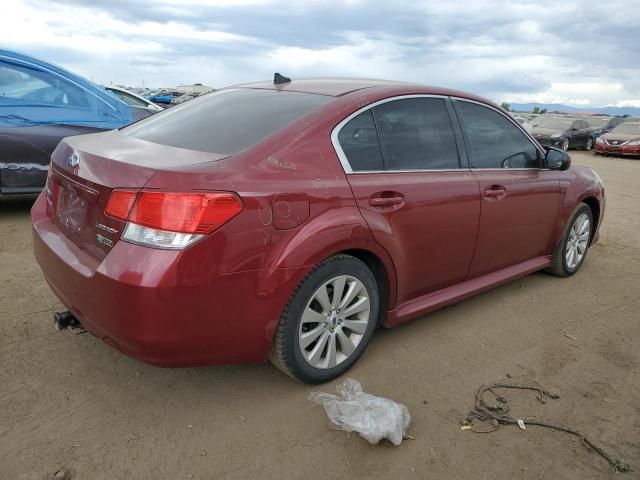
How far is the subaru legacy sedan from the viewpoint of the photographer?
7.60 feet

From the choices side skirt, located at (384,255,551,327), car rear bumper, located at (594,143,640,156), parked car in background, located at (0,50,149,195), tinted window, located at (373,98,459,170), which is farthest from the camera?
car rear bumper, located at (594,143,640,156)

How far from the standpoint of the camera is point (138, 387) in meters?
2.87

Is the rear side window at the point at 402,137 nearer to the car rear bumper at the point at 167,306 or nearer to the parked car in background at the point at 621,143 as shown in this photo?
the car rear bumper at the point at 167,306

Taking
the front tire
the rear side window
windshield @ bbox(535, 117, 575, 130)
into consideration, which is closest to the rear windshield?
the rear side window

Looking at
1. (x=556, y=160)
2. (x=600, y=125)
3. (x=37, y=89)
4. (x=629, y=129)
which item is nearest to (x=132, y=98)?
(x=37, y=89)

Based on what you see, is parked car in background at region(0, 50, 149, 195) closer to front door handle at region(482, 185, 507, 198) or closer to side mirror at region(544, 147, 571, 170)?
front door handle at region(482, 185, 507, 198)

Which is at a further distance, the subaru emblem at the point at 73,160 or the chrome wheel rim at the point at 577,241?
the chrome wheel rim at the point at 577,241

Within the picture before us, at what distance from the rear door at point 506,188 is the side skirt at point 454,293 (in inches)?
2.3

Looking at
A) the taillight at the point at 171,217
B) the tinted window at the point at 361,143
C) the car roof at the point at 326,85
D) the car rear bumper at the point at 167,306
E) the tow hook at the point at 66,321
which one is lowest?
the tow hook at the point at 66,321

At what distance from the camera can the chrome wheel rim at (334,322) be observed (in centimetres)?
279

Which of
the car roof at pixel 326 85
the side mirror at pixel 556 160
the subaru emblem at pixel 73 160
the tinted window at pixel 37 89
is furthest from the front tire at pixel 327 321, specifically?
the tinted window at pixel 37 89

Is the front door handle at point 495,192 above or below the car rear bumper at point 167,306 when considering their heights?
above

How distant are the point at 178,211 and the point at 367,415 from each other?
1277 mm

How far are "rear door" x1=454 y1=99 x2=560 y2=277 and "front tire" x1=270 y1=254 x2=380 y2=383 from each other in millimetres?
1086
